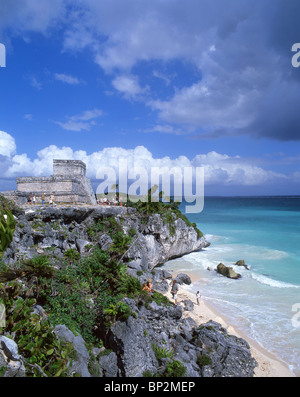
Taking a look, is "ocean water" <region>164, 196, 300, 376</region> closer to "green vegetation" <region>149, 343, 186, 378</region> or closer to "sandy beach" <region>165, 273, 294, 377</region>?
"sandy beach" <region>165, 273, 294, 377</region>

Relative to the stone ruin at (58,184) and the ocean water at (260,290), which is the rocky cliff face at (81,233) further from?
the ocean water at (260,290)

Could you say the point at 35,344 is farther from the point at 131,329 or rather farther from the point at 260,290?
the point at 260,290

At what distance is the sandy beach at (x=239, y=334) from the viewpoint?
988 cm

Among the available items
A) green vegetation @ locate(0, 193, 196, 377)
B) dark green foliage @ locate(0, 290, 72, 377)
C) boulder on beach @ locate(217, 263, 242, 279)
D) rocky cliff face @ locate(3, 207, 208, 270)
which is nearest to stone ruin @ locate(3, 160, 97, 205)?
rocky cliff face @ locate(3, 207, 208, 270)

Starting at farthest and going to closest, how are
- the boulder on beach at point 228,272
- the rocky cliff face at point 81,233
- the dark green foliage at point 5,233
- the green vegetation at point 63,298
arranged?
the boulder on beach at point 228,272
the rocky cliff face at point 81,233
the green vegetation at point 63,298
the dark green foliage at point 5,233

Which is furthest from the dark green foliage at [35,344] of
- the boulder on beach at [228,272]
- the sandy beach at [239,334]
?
the boulder on beach at [228,272]

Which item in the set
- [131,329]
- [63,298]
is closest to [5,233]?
[131,329]

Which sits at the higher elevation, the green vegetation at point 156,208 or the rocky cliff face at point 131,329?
the green vegetation at point 156,208

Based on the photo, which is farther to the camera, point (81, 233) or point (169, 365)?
point (81, 233)

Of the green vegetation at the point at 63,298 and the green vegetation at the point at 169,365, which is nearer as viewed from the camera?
the green vegetation at the point at 63,298

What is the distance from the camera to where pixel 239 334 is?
12.4 m

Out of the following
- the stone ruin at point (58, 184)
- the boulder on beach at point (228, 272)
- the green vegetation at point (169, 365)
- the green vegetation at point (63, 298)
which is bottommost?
the boulder on beach at point (228, 272)

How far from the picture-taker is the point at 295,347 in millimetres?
11469

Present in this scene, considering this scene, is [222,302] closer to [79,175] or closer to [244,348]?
[244,348]
